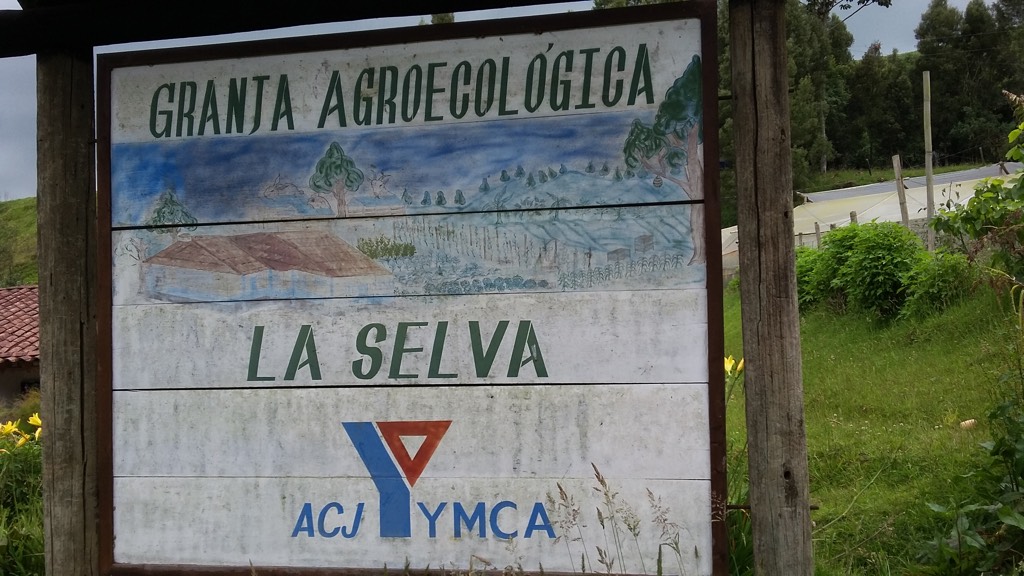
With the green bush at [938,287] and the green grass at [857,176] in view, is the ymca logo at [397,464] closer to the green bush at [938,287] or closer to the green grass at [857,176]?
the green bush at [938,287]

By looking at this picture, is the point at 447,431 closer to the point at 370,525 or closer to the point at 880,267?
the point at 370,525

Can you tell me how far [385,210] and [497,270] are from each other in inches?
19.0

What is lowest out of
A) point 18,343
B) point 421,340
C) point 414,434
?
point 414,434

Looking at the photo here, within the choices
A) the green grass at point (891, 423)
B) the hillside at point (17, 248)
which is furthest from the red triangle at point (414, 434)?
the hillside at point (17, 248)

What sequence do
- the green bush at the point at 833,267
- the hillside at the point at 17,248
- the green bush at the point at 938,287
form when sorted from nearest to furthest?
1. the green bush at the point at 938,287
2. the green bush at the point at 833,267
3. the hillside at the point at 17,248

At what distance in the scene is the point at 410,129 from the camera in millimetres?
3309

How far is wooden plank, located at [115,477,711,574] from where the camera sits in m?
3.12

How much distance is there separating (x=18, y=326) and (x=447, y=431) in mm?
30744

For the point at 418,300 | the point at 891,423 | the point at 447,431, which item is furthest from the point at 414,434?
the point at 891,423

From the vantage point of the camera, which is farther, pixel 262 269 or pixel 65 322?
pixel 65 322

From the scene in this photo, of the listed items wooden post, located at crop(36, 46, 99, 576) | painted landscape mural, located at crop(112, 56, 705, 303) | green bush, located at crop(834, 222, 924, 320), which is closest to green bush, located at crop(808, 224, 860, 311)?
green bush, located at crop(834, 222, 924, 320)

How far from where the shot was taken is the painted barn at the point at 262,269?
3324 mm

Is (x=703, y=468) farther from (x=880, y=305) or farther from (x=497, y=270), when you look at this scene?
(x=880, y=305)

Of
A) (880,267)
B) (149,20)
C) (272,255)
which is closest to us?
(272,255)
